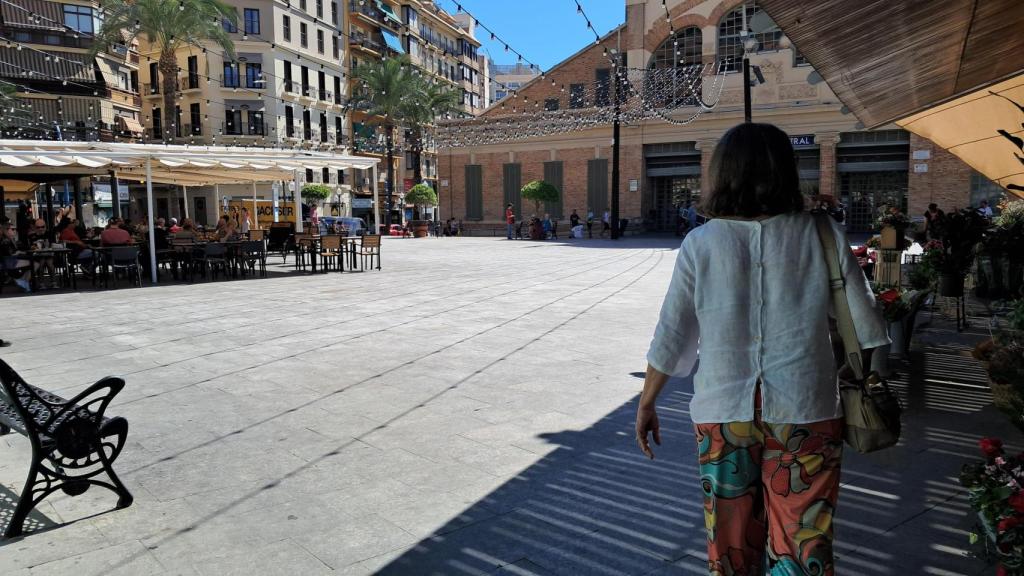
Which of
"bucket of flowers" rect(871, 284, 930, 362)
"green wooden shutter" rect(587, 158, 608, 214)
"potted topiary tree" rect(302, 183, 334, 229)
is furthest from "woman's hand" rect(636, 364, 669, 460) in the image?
"potted topiary tree" rect(302, 183, 334, 229)

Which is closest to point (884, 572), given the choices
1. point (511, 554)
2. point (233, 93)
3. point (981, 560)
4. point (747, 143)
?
point (981, 560)

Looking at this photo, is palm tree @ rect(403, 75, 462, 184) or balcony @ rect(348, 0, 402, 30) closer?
palm tree @ rect(403, 75, 462, 184)

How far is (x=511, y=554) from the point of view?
9.72ft

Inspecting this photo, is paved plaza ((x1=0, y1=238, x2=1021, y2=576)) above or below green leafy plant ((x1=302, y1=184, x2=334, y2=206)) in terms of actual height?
below

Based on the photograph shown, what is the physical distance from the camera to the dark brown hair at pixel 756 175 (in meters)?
1.93

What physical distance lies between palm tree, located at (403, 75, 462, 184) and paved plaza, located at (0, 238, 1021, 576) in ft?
124

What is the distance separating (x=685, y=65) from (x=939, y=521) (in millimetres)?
32866

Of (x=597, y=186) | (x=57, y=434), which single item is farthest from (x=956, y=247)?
(x=597, y=186)

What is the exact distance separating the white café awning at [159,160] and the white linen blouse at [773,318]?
1302cm

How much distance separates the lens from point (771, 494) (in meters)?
1.91

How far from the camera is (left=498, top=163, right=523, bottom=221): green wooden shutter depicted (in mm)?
38562

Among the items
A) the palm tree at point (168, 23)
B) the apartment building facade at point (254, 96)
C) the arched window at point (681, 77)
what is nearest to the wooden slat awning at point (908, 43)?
the arched window at point (681, 77)

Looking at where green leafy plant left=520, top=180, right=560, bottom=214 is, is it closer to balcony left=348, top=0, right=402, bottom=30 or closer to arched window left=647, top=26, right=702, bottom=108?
arched window left=647, top=26, right=702, bottom=108

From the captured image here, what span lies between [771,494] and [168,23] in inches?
1346
